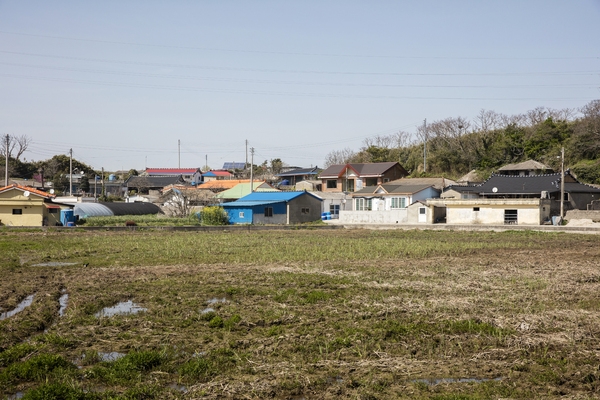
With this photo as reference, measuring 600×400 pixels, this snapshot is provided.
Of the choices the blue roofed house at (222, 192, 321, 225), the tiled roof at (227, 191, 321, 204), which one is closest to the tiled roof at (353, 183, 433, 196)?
the tiled roof at (227, 191, 321, 204)

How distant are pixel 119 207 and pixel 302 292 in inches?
1456

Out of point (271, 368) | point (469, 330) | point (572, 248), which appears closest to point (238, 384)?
point (271, 368)

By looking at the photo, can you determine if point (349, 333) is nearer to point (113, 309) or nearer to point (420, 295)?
point (420, 295)

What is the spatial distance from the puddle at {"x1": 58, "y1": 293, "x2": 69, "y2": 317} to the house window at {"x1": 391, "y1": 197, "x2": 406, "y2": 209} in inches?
1382

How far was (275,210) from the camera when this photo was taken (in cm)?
4122

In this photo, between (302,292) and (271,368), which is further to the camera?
(302,292)

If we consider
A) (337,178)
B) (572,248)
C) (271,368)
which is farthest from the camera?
(337,178)

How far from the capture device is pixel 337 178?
2286 inches

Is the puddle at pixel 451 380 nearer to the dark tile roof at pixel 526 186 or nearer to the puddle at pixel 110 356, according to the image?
the puddle at pixel 110 356

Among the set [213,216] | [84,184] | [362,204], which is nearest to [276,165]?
[84,184]

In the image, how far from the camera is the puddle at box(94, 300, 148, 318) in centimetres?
1048

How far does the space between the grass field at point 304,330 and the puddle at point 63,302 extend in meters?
0.04

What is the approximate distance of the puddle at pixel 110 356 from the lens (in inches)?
302

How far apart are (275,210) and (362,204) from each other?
960cm
